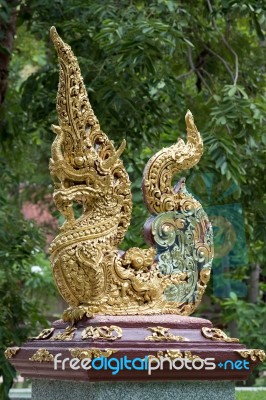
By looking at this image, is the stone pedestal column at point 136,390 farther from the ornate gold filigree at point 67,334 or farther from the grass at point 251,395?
the grass at point 251,395

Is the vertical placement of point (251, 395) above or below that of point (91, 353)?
below

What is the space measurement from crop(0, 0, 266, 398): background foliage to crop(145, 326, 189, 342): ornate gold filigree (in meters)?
3.71

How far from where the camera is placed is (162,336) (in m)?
6.12

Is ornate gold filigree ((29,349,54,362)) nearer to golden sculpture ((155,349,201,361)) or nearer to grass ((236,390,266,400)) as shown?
golden sculpture ((155,349,201,361))

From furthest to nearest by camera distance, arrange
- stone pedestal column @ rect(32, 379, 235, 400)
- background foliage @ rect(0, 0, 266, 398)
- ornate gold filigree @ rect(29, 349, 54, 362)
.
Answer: background foliage @ rect(0, 0, 266, 398)
ornate gold filigree @ rect(29, 349, 54, 362)
stone pedestal column @ rect(32, 379, 235, 400)

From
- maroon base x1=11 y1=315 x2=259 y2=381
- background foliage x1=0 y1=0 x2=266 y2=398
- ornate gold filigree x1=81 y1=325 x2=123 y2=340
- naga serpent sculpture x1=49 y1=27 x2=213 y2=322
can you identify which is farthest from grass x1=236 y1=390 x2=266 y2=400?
ornate gold filigree x1=81 y1=325 x2=123 y2=340

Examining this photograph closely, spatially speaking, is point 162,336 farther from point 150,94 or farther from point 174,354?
point 150,94

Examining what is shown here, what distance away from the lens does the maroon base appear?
5.93 m

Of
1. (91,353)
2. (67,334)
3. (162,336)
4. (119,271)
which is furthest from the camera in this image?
(119,271)

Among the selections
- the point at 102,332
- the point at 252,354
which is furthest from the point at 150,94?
the point at 102,332

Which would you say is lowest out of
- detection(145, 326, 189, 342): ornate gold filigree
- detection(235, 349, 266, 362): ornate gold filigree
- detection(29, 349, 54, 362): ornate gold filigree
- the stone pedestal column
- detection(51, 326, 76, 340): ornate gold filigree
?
the stone pedestal column

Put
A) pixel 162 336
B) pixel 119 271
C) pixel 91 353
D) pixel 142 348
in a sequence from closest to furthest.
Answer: pixel 91 353 → pixel 142 348 → pixel 162 336 → pixel 119 271

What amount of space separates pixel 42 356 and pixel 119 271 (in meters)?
0.67

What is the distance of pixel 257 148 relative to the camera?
10.8 metres
